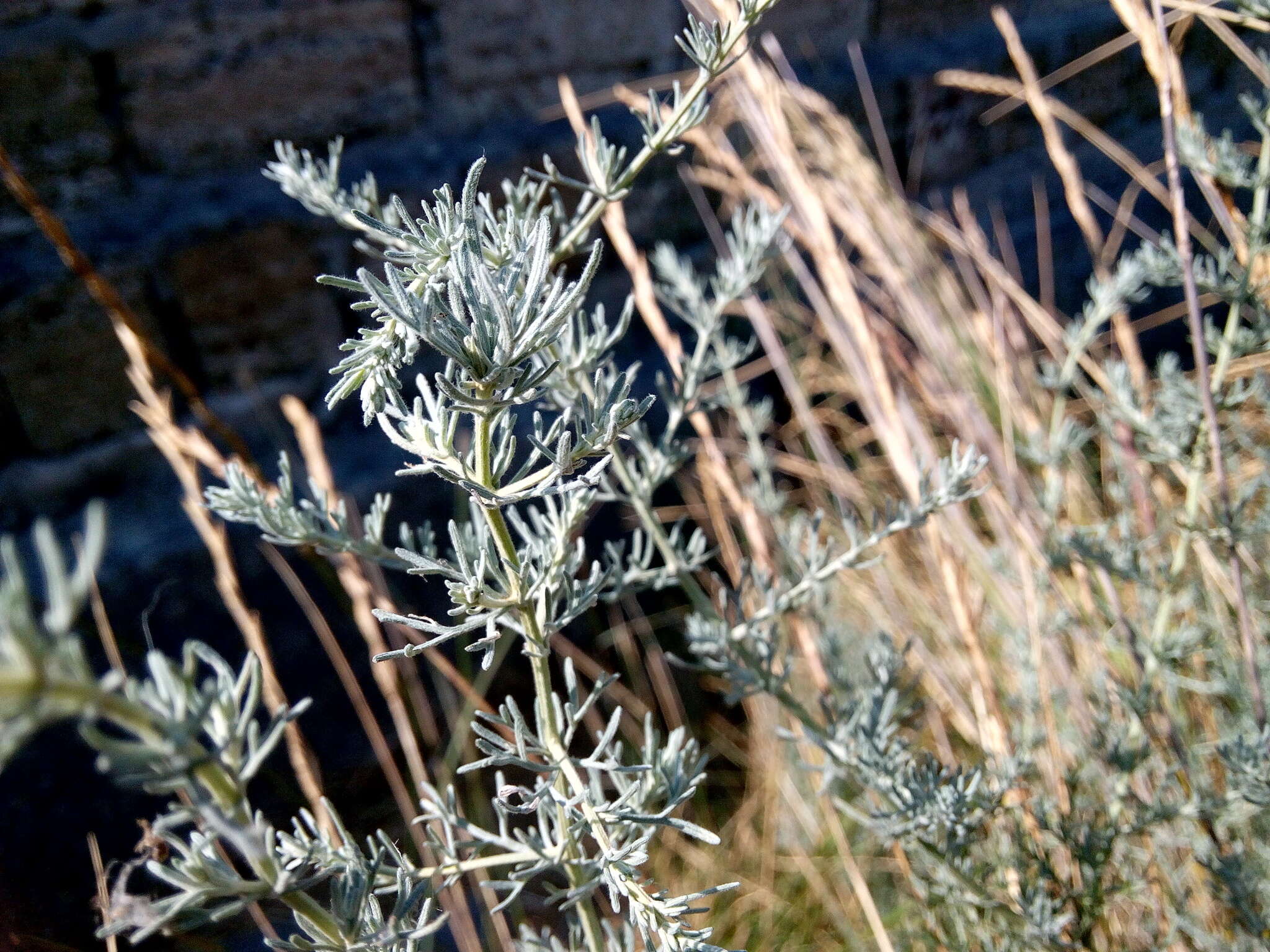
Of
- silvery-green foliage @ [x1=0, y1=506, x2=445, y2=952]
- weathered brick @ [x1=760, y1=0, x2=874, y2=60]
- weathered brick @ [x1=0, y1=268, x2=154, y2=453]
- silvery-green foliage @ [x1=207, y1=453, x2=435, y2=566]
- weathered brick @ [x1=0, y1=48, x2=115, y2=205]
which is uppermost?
weathered brick @ [x1=760, y1=0, x2=874, y2=60]

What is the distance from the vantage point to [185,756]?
261 millimetres

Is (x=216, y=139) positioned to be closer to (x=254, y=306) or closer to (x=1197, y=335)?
(x=254, y=306)

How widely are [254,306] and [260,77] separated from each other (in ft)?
0.92

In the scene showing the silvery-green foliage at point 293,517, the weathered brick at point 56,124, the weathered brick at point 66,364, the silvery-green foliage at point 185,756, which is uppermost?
the weathered brick at point 56,124

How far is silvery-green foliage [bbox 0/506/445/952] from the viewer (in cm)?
22

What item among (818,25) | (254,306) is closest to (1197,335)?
(254,306)

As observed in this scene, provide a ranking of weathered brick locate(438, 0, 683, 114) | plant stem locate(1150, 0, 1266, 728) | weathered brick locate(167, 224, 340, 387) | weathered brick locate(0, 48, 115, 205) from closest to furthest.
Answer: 1. plant stem locate(1150, 0, 1266, 728)
2. weathered brick locate(0, 48, 115, 205)
3. weathered brick locate(167, 224, 340, 387)
4. weathered brick locate(438, 0, 683, 114)

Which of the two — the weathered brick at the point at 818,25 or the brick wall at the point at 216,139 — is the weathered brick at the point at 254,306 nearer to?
the brick wall at the point at 216,139

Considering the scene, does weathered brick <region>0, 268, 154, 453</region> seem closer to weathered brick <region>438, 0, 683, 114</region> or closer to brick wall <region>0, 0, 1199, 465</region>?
brick wall <region>0, 0, 1199, 465</region>

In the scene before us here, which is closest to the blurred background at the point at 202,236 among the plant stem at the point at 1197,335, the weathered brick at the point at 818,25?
the weathered brick at the point at 818,25

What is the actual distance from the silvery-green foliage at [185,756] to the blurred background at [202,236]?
2.28 ft

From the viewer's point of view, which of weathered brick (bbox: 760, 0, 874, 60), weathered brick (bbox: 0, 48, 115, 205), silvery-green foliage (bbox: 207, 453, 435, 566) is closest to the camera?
silvery-green foliage (bbox: 207, 453, 435, 566)

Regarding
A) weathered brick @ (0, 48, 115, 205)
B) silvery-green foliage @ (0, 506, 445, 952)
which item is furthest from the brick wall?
silvery-green foliage @ (0, 506, 445, 952)

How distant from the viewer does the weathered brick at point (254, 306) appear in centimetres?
119
